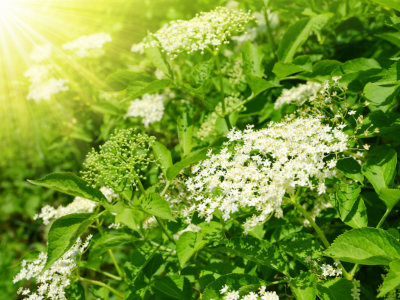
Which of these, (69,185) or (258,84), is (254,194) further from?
(69,185)

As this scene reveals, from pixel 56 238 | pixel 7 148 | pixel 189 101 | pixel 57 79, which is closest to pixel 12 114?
pixel 7 148

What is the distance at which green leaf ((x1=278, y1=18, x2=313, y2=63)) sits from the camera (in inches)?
74.1

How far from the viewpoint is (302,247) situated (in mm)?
1422

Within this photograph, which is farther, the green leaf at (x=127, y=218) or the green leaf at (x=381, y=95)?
the green leaf at (x=127, y=218)

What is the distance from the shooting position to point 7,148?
571 centimetres

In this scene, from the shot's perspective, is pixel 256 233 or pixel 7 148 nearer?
pixel 256 233

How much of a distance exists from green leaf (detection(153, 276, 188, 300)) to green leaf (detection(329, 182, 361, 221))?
0.81m

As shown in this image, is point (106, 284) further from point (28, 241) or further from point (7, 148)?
point (7, 148)

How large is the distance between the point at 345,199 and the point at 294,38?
1.01 m

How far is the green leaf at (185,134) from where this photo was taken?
6.07 feet

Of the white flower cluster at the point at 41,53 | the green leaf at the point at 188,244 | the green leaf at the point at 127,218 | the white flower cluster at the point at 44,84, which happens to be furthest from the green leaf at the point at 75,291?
the white flower cluster at the point at 41,53

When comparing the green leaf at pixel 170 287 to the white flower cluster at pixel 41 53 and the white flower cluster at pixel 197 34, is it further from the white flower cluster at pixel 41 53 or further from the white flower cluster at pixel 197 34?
the white flower cluster at pixel 41 53

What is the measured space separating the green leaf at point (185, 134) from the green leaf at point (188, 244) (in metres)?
0.49

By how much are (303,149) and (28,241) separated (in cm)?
496
